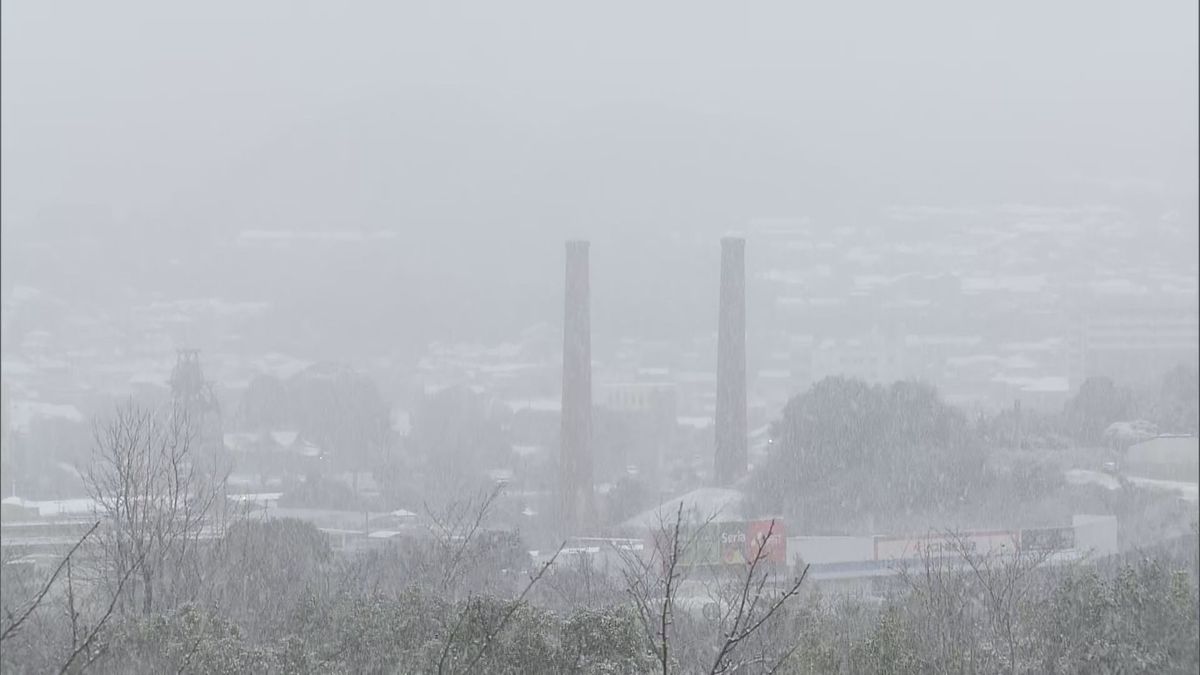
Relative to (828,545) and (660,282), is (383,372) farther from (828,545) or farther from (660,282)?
(828,545)

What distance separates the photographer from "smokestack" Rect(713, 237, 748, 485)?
41.6 metres

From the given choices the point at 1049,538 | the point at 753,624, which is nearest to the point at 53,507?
the point at 1049,538

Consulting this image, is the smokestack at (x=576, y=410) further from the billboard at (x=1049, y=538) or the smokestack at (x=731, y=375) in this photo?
the billboard at (x=1049, y=538)

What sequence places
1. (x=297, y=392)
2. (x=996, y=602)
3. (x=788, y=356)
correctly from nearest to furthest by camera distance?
(x=996, y=602) < (x=297, y=392) < (x=788, y=356)

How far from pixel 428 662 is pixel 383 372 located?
85105 millimetres

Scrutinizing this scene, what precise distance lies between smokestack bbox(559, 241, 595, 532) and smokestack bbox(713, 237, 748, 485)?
3.88 metres

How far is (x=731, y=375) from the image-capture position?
4197cm

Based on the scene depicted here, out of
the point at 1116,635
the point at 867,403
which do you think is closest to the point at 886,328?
the point at 867,403

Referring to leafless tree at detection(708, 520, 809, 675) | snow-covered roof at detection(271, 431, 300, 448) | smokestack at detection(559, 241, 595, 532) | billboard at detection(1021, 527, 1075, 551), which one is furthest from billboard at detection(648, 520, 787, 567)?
snow-covered roof at detection(271, 431, 300, 448)

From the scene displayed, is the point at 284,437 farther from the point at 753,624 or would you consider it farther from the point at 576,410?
the point at 753,624


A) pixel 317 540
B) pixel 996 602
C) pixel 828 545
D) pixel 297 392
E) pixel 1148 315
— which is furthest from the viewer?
pixel 1148 315

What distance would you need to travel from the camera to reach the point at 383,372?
9594 cm

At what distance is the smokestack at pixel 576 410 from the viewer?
127ft

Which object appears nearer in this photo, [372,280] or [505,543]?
[505,543]
